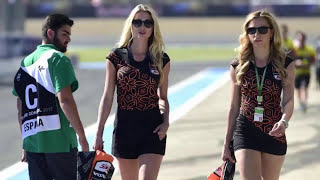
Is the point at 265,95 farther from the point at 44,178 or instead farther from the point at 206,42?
the point at 206,42

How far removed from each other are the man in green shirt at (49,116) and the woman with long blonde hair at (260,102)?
1.20m

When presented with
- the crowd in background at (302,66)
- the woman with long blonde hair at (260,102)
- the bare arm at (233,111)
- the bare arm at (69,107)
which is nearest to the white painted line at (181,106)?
the crowd in background at (302,66)

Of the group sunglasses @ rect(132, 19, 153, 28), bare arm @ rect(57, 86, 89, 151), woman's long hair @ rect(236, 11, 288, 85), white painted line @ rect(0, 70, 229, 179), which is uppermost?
sunglasses @ rect(132, 19, 153, 28)

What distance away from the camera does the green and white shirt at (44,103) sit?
19.2ft

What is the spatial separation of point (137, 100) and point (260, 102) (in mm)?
923

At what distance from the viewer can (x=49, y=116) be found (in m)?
5.98

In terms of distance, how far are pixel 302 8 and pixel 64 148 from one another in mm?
63424

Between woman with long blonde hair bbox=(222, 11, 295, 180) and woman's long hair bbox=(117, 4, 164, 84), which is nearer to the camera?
woman with long blonde hair bbox=(222, 11, 295, 180)

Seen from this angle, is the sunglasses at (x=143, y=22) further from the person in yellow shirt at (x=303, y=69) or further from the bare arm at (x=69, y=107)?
the person in yellow shirt at (x=303, y=69)

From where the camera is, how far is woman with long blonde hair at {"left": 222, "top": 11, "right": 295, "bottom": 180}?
6.26 m

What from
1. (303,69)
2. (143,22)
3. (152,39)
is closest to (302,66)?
(303,69)

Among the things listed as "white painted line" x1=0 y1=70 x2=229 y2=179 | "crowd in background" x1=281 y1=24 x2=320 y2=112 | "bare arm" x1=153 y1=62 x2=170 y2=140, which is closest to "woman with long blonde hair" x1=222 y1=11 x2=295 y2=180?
"bare arm" x1=153 y1=62 x2=170 y2=140

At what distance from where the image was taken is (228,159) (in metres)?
6.46

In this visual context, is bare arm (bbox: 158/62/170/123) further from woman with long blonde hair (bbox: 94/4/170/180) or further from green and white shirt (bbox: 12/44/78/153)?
green and white shirt (bbox: 12/44/78/153)
